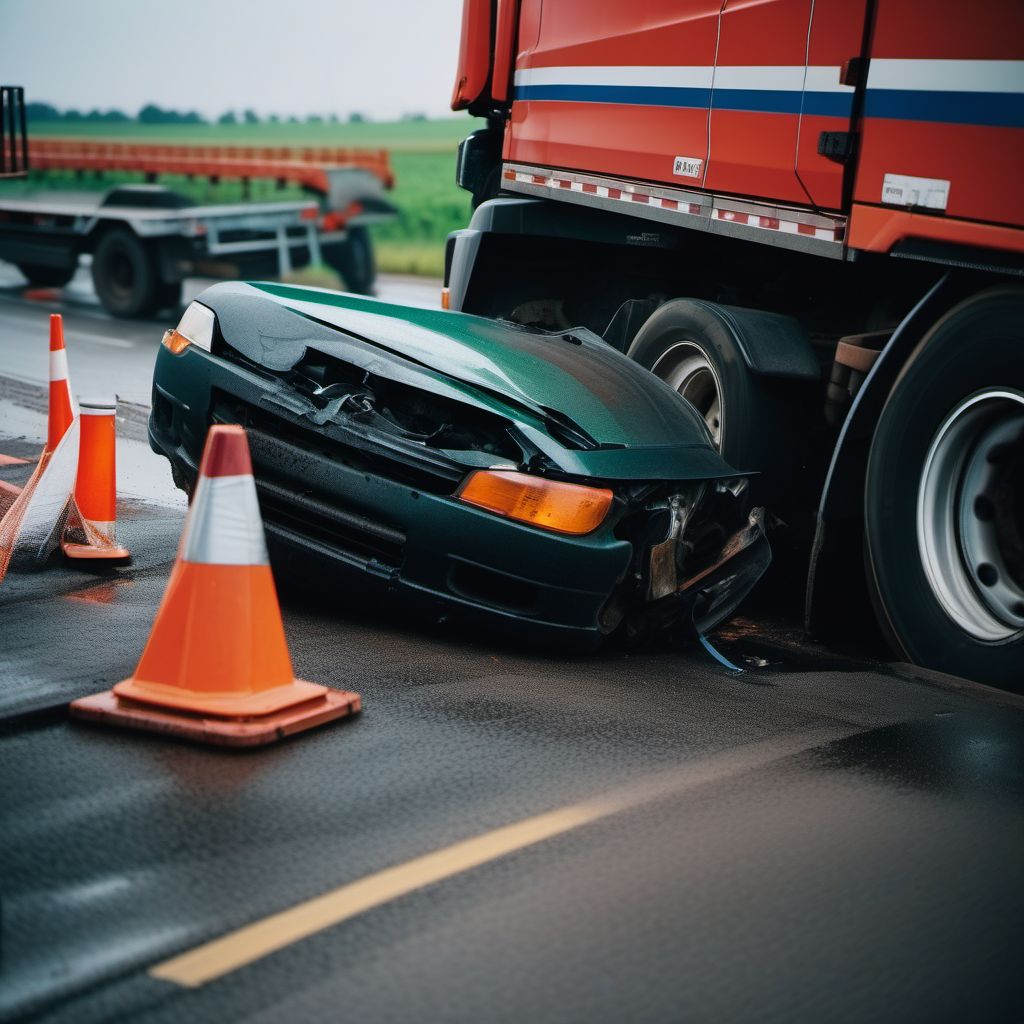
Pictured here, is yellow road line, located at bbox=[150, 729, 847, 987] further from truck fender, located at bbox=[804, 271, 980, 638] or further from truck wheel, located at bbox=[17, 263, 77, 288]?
truck wheel, located at bbox=[17, 263, 77, 288]

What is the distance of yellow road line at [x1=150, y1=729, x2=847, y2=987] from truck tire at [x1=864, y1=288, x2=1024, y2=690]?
3.60 feet

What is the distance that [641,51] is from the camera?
22.1 feet

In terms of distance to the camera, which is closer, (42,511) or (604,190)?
(42,511)

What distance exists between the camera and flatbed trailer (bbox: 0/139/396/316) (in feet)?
52.7

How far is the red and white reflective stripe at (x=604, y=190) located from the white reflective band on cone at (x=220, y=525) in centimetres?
316

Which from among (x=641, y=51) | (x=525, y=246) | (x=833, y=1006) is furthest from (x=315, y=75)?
(x=833, y=1006)

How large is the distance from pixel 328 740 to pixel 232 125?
60.2 feet

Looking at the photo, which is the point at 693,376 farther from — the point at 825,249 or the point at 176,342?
the point at 176,342

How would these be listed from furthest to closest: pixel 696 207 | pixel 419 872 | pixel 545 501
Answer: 1. pixel 696 207
2. pixel 545 501
3. pixel 419 872

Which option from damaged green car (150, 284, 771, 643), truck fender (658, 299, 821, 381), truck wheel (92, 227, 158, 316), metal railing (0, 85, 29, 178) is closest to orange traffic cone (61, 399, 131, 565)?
damaged green car (150, 284, 771, 643)

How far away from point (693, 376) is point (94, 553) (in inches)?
107

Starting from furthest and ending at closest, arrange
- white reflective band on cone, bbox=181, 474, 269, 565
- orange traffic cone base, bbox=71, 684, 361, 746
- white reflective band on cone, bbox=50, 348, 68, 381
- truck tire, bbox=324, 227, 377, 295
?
truck tire, bbox=324, 227, 377, 295 → white reflective band on cone, bbox=50, 348, 68, 381 → white reflective band on cone, bbox=181, 474, 269, 565 → orange traffic cone base, bbox=71, 684, 361, 746

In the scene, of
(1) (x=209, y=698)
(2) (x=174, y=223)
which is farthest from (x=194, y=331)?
(2) (x=174, y=223)

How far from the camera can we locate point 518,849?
127 inches
